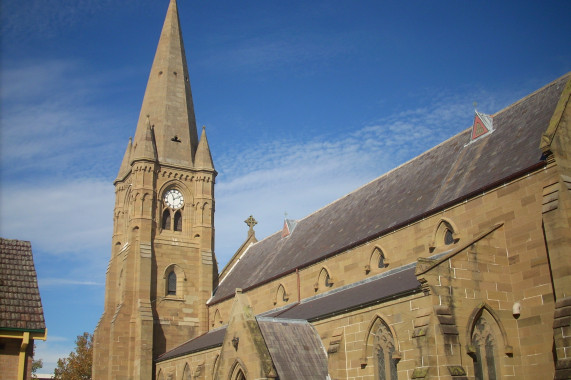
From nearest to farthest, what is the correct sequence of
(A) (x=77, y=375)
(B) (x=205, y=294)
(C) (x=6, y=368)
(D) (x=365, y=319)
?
(C) (x=6, y=368)
(D) (x=365, y=319)
(B) (x=205, y=294)
(A) (x=77, y=375)

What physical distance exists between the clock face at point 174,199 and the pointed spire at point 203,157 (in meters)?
2.58

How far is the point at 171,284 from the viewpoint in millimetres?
43000

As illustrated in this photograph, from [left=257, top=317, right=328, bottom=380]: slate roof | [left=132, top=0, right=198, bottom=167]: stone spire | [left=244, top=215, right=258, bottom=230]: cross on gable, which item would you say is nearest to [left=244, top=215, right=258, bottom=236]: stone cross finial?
[left=244, top=215, right=258, bottom=230]: cross on gable

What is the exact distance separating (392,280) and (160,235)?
882 inches

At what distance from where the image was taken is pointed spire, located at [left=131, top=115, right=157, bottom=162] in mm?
43906

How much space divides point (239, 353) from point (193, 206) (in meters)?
23.0

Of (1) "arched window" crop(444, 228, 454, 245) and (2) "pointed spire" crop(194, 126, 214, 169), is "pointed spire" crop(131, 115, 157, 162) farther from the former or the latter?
(1) "arched window" crop(444, 228, 454, 245)

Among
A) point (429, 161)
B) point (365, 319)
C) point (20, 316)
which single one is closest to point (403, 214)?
point (429, 161)

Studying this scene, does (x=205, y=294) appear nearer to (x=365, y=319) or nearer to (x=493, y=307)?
(x=365, y=319)

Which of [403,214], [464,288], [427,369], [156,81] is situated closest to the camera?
[427,369]

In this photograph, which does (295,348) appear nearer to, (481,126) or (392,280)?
(392,280)

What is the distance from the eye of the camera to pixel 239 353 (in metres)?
23.7

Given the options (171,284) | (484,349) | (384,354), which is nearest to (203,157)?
(171,284)

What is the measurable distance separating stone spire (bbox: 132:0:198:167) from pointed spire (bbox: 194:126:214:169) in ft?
1.59
